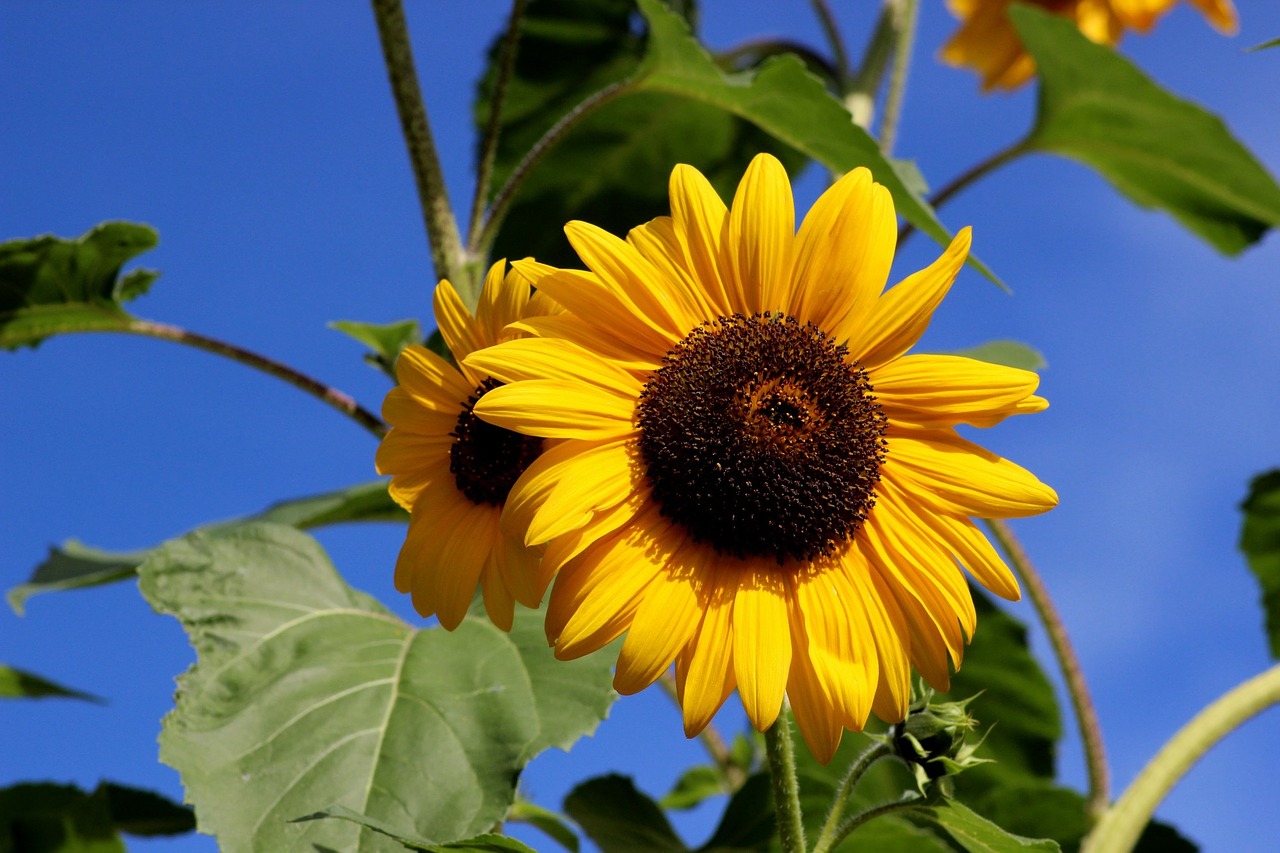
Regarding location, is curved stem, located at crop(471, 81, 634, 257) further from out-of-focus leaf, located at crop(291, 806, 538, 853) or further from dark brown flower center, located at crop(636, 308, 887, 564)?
out-of-focus leaf, located at crop(291, 806, 538, 853)

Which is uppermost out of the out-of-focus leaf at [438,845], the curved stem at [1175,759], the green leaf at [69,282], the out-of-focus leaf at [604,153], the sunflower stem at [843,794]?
the out-of-focus leaf at [604,153]

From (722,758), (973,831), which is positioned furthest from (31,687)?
(973,831)

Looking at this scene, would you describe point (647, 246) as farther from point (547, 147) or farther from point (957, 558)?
point (547, 147)

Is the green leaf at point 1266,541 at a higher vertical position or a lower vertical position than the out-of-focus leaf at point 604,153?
lower

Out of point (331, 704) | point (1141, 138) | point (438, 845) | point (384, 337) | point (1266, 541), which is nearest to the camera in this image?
point (438, 845)

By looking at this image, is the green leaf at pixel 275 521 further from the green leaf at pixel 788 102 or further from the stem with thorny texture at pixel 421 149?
the green leaf at pixel 788 102

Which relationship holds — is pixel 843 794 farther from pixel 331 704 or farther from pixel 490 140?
pixel 490 140

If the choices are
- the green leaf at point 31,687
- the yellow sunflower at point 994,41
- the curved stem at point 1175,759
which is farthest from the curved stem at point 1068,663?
the yellow sunflower at point 994,41

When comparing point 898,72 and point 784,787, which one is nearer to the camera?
point 784,787
